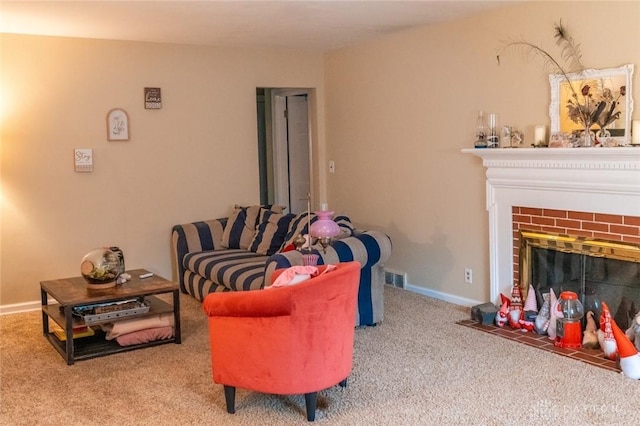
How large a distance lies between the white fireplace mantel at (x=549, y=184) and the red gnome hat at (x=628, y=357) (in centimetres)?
78

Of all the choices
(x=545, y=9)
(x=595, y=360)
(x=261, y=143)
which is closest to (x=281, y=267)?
(x=595, y=360)

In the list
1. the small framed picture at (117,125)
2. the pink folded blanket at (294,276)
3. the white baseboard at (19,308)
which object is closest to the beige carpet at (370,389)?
the pink folded blanket at (294,276)

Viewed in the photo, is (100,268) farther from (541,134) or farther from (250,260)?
(541,134)

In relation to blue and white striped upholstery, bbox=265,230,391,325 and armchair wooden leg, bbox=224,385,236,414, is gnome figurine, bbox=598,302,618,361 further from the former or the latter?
armchair wooden leg, bbox=224,385,236,414

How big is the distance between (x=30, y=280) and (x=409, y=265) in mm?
3176

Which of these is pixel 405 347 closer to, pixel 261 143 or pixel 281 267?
pixel 281 267

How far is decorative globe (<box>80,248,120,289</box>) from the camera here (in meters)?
4.35

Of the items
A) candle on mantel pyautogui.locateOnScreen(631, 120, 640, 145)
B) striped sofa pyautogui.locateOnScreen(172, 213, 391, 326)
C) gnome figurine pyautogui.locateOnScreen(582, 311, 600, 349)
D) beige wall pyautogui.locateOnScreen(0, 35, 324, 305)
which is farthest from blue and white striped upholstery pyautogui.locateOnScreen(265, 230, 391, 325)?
beige wall pyautogui.locateOnScreen(0, 35, 324, 305)

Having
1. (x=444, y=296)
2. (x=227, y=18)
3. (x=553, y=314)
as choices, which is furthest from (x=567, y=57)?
(x=227, y=18)

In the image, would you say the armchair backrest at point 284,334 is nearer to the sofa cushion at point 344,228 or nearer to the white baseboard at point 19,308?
the sofa cushion at point 344,228

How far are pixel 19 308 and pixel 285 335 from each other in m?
3.36

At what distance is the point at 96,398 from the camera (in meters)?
3.54

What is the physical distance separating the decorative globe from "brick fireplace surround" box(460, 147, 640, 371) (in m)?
Answer: 2.45

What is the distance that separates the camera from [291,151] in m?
7.34
